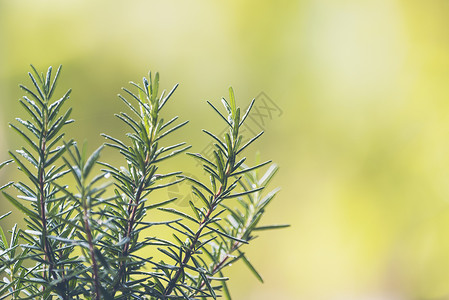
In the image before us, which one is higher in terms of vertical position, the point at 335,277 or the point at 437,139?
the point at 437,139

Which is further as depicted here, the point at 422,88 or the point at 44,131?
the point at 422,88

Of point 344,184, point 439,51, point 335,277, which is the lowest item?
point 335,277

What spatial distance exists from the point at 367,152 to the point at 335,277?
0.34 meters

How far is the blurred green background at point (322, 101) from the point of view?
124 cm

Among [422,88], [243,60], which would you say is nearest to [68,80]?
[243,60]

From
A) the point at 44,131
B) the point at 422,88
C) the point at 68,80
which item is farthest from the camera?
the point at 422,88

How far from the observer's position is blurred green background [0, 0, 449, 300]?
1239 mm

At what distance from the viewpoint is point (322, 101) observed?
4.18ft

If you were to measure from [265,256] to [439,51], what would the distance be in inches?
28.8

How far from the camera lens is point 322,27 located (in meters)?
1.29

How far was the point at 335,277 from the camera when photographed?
4.20ft

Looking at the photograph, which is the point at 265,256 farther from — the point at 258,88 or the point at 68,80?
the point at 68,80

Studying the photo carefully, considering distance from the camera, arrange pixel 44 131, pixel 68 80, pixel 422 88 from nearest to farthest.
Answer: pixel 44 131
pixel 68 80
pixel 422 88

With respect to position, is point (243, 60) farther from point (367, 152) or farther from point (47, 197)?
point (47, 197)
